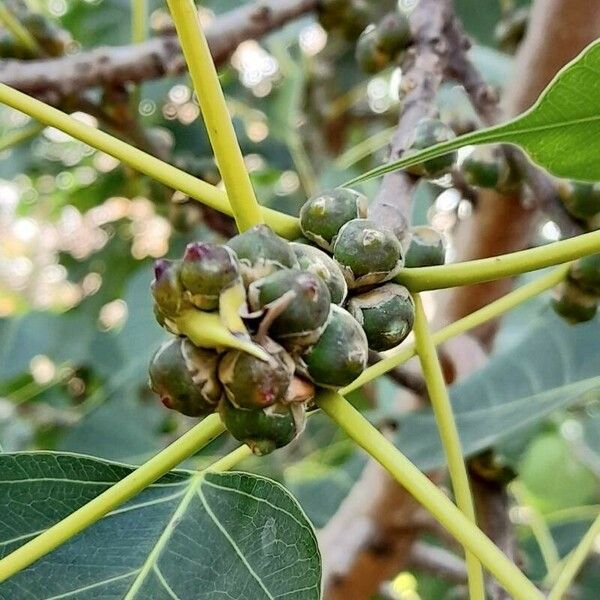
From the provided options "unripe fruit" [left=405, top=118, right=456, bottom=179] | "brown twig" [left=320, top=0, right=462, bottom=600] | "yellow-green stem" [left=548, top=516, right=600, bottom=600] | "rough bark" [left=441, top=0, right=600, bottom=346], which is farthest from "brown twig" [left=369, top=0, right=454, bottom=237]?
"brown twig" [left=320, top=0, right=462, bottom=600]

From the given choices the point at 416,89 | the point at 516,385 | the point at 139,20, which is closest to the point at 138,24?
the point at 139,20

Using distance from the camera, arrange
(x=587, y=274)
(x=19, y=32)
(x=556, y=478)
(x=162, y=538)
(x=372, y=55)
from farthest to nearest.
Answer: (x=556, y=478), (x=19, y=32), (x=372, y=55), (x=587, y=274), (x=162, y=538)

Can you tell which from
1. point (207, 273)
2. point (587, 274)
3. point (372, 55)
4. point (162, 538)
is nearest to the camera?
point (207, 273)

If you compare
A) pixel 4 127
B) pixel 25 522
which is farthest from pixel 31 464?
pixel 4 127

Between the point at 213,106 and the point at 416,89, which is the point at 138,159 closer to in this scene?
the point at 213,106

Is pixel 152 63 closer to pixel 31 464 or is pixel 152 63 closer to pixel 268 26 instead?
pixel 268 26

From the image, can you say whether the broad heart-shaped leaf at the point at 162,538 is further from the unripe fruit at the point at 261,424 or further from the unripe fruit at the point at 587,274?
the unripe fruit at the point at 587,274

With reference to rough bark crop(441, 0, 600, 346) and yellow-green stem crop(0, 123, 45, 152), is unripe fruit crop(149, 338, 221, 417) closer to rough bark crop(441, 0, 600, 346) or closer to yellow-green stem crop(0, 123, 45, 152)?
→ rough bark crop(441, 0, 600, 346)

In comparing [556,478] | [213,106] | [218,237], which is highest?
[213,106]
